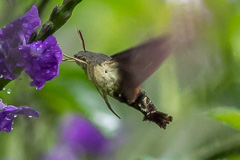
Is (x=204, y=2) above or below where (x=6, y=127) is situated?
above

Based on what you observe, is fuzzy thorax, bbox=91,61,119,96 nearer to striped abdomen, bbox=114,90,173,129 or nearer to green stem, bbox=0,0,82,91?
striped abdomen, bbox=114,90,173,129

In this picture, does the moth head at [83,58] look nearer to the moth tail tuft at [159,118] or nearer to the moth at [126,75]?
the moth at [126,75]

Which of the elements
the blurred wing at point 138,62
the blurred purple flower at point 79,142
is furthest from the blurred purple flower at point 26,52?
the blurred purple flower at point 79,142

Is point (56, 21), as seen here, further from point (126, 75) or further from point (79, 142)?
point (79, 142)

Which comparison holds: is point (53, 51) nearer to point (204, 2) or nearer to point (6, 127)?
point (6, 127)

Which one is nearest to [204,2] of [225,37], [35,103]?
[225,37]
